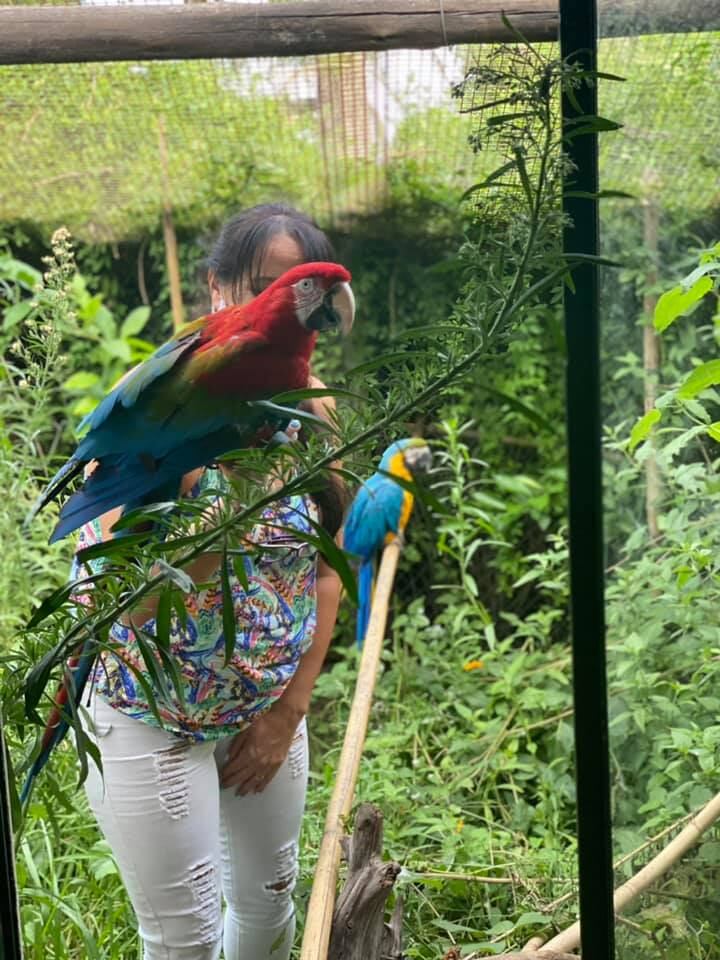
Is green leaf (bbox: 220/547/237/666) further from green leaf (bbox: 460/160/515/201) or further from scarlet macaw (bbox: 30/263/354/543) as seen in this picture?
green leaf (bbox: 460/160/515/201)

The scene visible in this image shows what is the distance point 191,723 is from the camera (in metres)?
0.72

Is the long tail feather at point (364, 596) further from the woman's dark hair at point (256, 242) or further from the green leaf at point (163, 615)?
the green leaf at point (163, 615)

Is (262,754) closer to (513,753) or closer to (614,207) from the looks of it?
(614,207)

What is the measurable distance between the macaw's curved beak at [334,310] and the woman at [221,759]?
0.04 m

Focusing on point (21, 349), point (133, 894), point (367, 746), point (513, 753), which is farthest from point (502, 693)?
point (21, 349)

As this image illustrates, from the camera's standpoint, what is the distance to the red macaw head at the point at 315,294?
1.94ft

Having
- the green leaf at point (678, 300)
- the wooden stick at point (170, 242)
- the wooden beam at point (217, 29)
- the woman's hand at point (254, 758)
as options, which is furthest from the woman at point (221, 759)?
the wooden stick at point (170, 242)

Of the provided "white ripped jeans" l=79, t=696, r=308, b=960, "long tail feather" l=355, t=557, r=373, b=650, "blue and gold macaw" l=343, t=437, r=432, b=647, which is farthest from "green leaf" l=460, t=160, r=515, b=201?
"long tail feather" l=355, t=557, r=373, b=650

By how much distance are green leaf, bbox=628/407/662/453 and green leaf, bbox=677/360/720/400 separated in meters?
0.02

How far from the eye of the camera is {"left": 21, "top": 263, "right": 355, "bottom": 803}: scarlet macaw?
0.57 meters

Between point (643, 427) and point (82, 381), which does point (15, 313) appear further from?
point (82, 381)

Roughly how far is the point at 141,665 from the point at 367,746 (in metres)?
0.89

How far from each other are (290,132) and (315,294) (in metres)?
0.45

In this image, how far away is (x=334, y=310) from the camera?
1.97ft
